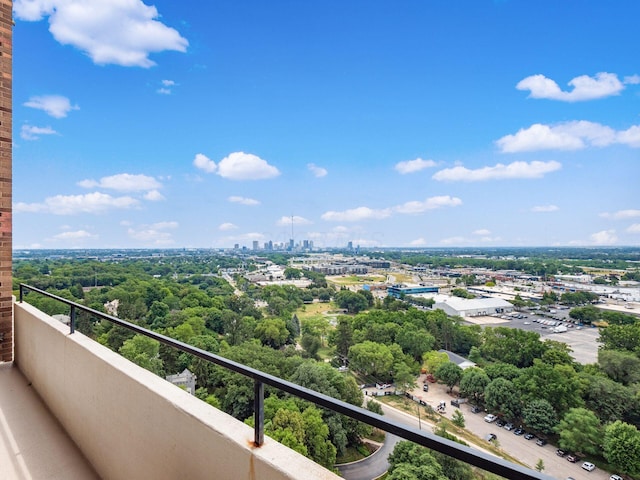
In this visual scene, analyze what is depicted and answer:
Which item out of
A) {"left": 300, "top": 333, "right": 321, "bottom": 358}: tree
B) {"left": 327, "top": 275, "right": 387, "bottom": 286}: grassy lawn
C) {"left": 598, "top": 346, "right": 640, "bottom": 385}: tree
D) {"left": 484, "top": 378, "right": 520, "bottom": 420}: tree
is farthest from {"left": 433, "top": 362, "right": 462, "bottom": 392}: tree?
{"left": 327, "top": 275, "right": 387, "bottom": 286}: grassy lawn

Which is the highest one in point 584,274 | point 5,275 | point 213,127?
point 213,127

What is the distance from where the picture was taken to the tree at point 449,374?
16.6m

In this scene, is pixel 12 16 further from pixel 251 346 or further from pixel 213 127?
pixel 213 127

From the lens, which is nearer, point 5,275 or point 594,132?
point 5,275

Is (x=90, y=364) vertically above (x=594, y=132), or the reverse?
(x=594, y=132)

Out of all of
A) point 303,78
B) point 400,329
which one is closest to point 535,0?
point 303,78

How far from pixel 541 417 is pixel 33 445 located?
1525 cm

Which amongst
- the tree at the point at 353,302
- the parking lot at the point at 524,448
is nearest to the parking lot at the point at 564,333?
the parking lot at the point at 524,448

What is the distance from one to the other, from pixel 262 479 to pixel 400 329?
2298 centimetres

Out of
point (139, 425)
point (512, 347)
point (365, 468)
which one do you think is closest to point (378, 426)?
point (139, 425)

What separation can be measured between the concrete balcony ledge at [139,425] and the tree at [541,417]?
15088 millimetres

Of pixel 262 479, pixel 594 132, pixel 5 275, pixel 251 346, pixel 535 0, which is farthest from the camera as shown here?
pixel 594 132

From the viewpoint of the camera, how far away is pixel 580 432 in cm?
1099

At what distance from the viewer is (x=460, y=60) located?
26.1 metres
